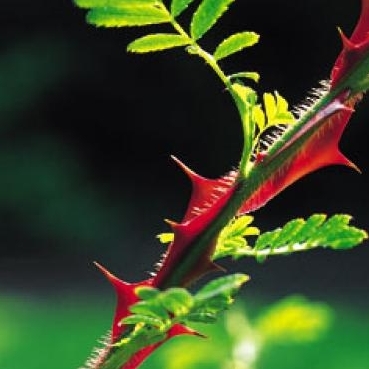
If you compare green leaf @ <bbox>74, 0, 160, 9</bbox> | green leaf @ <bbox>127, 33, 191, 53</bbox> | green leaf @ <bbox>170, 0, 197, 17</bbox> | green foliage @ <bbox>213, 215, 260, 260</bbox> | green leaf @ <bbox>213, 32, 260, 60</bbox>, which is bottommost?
green foliage @ <bbox>213, 215, 260, 260</bbox>

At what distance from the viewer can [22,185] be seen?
973cm

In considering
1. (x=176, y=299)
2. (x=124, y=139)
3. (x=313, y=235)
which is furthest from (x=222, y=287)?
(x=124, y=139)

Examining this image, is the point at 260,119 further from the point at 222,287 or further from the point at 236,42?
the point at 222,287

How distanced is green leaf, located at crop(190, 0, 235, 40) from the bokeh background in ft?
28.1

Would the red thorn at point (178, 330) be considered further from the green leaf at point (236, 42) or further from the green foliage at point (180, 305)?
the green leaf at point (236, 42)

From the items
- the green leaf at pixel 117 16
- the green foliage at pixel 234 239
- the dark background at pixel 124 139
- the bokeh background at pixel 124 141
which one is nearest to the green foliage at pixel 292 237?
the green foliage at pixel 234 239

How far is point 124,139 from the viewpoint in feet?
35.1

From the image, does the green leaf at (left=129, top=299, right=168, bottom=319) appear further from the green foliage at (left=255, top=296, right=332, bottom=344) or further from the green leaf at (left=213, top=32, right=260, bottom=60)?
the green leaf at (left=213, top=32, right=260, bottom=60)

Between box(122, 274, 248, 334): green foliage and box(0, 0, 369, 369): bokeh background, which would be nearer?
box(122, 274, 248, 334): green foliage

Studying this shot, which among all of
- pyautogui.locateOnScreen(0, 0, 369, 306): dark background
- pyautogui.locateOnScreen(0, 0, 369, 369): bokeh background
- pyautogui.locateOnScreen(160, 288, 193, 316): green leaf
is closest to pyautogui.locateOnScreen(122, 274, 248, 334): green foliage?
pyautogui.locateOnScreen(160, 288, 193, 316): green leaf

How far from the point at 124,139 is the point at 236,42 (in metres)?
10.1

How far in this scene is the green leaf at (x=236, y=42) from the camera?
25.1 inches

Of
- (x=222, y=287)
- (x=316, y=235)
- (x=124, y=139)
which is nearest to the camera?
(x=222, y=287)

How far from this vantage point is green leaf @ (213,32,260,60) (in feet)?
2.09
